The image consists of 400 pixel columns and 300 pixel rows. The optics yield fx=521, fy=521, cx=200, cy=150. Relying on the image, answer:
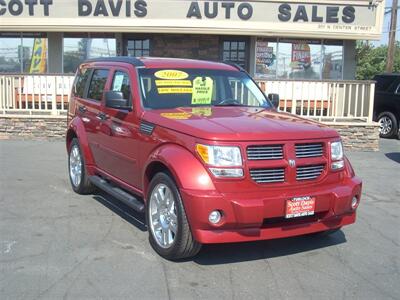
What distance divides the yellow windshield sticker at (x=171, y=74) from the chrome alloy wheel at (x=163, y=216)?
→ 1.42 m

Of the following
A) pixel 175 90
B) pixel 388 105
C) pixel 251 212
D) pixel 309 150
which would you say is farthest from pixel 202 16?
pixel 251 212

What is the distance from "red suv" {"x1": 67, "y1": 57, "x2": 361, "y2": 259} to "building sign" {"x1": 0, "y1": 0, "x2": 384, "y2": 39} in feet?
28.5

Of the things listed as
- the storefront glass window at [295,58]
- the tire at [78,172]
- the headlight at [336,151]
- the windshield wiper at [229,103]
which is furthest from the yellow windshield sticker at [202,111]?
the storefront glass window at [295,58]

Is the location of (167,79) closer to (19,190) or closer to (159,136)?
(159,136)

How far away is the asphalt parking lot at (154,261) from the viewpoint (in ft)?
13.5

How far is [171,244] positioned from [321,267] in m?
1.36

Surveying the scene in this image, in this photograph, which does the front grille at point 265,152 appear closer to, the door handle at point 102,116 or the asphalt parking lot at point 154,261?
the asphalt parking lot at point 154,261

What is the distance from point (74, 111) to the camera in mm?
7391

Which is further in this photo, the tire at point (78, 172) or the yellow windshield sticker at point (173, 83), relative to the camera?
the tire at point (78, 172)

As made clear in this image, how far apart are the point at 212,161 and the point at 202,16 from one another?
10.8m

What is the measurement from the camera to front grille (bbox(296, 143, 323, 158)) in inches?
182

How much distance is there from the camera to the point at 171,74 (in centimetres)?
577

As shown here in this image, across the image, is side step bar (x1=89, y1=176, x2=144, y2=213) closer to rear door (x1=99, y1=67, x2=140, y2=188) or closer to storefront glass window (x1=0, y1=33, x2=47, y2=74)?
rear door (x1=99, y1=67, x2=140, y2=188)

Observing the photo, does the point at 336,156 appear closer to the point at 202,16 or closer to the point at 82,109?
the point at 82,109
